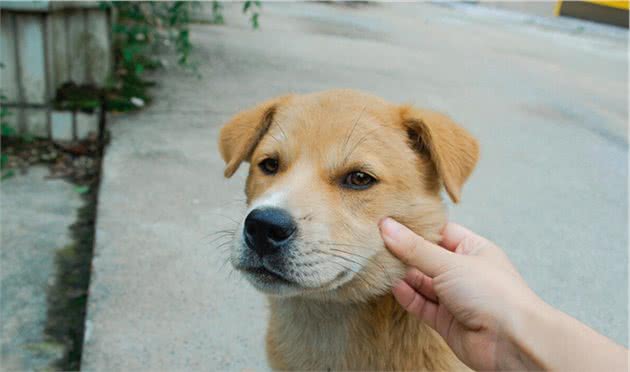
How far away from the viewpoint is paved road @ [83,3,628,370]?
3719 millimetres

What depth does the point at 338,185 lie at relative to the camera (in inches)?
101

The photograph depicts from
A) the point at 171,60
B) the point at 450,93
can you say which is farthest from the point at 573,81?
the point at 171,60

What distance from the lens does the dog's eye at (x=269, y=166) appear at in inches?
108

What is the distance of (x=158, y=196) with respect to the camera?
498cm

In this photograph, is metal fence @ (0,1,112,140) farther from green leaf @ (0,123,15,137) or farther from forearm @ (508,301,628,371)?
forearm @ (508,301,628,371)

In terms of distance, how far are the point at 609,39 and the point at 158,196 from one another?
519 inches

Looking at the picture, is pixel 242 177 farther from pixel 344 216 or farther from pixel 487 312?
pixel 487 312

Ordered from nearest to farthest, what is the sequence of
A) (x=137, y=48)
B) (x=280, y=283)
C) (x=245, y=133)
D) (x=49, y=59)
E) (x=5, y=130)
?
(x=280, y=283) → (x=245, y=133) → (x=5, y=130) → (x=49, y=59) → (x=137, y=48)

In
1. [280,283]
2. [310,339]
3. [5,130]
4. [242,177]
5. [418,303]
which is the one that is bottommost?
[242,177]

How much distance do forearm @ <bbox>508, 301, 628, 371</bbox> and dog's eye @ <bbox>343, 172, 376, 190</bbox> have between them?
29.6 inches

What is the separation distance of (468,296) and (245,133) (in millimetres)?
1248

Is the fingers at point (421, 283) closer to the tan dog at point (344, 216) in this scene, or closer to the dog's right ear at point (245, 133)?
the tan dog at point (344, 216)

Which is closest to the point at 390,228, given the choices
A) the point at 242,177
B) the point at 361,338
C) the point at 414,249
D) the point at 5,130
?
the point at 414,249

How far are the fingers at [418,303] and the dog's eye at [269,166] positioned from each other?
71 centimetres
